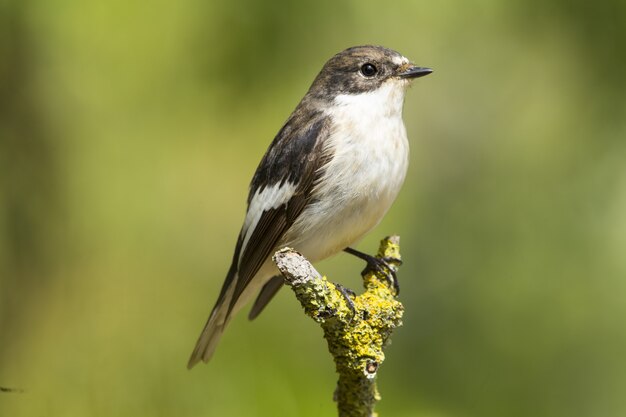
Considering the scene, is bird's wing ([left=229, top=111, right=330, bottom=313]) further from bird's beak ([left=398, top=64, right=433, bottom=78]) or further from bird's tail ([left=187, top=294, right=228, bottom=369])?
bird's beak ([left=398, top=64, right=433, bottom=78])

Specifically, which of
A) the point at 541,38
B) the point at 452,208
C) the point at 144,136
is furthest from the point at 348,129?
the point at 541,38

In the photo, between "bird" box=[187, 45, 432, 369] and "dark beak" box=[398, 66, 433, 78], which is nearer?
"bird" box=[187, 45, 432, 369]

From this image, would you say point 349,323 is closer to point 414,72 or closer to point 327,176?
point 327,176

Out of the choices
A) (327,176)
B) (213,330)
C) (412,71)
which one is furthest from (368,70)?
(213,330)

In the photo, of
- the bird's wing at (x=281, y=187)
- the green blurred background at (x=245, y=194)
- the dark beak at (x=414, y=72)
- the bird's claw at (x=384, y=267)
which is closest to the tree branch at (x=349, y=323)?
the bird's claw at (x=384, y=267)

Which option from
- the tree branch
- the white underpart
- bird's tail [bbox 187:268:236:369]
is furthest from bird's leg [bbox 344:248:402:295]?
bird's tail [bbox 187:268:236:369]

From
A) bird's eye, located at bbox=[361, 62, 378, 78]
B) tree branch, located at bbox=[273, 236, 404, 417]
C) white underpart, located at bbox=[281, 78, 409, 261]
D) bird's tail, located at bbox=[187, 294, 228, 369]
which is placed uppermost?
bird's eye, located at bbox=[361, 62, 378, 78]

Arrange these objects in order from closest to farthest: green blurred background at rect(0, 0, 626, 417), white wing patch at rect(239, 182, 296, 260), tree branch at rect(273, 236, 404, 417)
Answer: tree branch at rect(273, 236, 404, 417) < white wing patch at rect(239, 182, 296, 260) < green blurred background at rect(0, 0, 626, 417)

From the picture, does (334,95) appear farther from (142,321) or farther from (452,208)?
(142,321)
